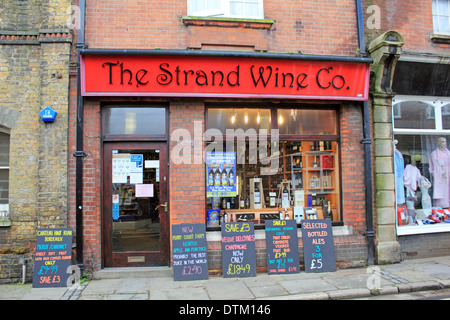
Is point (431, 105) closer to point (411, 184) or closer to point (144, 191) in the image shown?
point (411, 184)

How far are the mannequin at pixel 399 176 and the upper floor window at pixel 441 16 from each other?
305cm

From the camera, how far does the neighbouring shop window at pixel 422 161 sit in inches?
304

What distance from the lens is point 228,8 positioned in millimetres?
7027

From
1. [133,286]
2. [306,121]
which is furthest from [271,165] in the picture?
[133,286]

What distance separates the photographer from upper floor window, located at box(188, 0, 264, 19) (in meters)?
6.96

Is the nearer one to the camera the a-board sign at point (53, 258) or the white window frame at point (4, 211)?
the a-board sign at point (53, 258)

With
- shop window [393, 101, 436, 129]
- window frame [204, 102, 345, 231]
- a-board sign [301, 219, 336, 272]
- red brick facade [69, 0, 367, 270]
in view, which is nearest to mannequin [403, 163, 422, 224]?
shop window [393, 101, 436, 129]

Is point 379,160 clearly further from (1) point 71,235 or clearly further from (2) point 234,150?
(1) point 71,235

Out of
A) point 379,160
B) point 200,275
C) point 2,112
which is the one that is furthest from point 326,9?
point 2,112

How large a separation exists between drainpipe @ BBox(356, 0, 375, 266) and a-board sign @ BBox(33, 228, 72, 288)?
6.03 meters

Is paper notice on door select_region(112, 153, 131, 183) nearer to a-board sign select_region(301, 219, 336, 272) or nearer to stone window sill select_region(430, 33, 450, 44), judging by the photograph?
a-board sign select_region(301, 219, 336, 272)

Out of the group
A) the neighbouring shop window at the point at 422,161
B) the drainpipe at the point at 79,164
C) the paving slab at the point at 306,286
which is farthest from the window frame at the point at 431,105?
the drainpipe at the point at 79,164

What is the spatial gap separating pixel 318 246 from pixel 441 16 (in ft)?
21.3

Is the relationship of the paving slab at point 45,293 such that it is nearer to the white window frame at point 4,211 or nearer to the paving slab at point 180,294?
the white window frame at point 4,211
